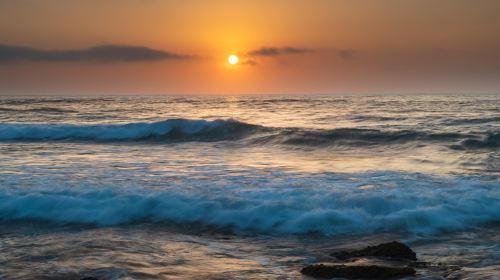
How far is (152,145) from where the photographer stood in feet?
67.1

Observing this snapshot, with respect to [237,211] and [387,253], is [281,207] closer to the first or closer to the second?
[237,211]

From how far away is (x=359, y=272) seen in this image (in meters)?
5.10

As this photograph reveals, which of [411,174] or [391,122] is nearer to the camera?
[411,174]

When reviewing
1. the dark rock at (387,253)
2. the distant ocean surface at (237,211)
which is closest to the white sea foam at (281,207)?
the distant ocean surface at (237,211)

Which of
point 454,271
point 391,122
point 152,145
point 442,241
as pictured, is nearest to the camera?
point 454,271

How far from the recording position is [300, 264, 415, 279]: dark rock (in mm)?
5066

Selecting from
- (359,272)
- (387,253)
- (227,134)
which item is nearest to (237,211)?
(387,253)

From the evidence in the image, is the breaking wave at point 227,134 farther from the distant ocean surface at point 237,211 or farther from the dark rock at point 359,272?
the dark rock at point 359,272

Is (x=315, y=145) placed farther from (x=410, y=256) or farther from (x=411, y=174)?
(x=410, y=256)

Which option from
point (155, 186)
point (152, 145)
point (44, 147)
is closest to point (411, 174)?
point (155, 186)

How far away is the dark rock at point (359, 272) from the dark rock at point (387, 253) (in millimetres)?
504

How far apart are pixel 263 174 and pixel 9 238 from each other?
589cm

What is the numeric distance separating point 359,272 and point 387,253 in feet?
2.67

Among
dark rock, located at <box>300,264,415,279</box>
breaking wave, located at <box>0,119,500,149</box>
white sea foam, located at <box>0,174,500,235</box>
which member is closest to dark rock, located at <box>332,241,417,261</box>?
dark rock, located at <box>300,264,415,279</box>
